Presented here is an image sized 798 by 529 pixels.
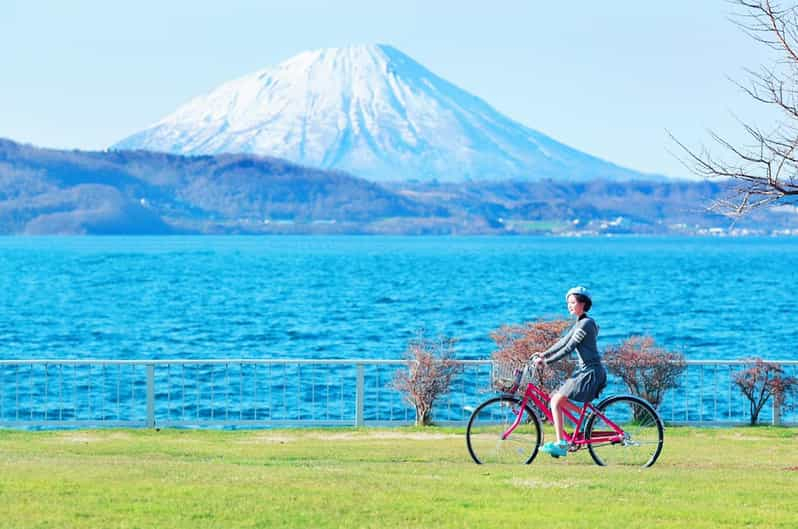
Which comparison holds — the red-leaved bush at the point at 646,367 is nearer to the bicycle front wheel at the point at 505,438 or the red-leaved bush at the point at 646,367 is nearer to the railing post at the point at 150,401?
the bicycle front wheel at the point at 505,438

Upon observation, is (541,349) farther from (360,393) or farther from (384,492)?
(384,492)

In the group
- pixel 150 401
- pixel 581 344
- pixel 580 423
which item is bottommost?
pixel 150 401

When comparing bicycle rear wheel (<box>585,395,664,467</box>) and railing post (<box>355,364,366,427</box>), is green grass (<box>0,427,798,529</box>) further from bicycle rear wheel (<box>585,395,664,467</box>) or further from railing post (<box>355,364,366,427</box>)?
railing post (<box>355,364,366,427</box>)

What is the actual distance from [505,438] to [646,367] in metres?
6.55

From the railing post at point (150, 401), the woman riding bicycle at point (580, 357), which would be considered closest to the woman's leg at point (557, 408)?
the woman riding bicycle at point (580, 357)

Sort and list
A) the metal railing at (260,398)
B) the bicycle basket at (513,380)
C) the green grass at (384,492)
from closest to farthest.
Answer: the green grass at (384,492) < the bicycle basket at (513,380) < the metal railing at (260,398)

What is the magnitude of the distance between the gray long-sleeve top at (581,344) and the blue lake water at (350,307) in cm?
1287

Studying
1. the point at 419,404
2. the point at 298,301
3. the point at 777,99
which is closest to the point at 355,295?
the point at 298,301

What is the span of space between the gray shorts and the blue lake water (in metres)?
12.8


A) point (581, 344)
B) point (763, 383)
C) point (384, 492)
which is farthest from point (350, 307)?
point (384, 492)

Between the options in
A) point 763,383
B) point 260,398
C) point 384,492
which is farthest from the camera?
point 260,398

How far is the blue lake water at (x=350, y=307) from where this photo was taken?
46.6 metres

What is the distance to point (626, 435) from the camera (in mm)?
11773

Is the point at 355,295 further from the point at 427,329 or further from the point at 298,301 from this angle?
the point at 427,329
